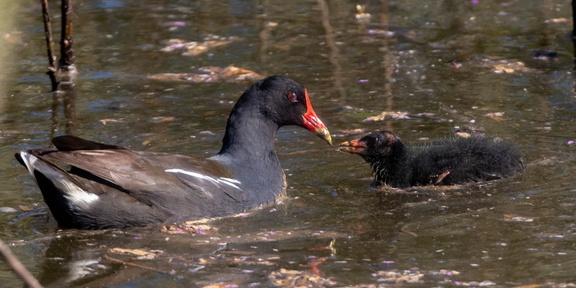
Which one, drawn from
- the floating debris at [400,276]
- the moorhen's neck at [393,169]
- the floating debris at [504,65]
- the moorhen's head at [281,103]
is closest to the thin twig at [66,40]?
the moorhen's head at [281,103]

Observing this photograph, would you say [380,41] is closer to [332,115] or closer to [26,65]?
[332,115]

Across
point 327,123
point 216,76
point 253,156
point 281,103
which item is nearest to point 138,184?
point 253,156

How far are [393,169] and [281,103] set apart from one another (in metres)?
0.89

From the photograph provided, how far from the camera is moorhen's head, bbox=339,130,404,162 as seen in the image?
6.36 meters

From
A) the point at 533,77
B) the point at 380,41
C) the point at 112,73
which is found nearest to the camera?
the point at 533,77

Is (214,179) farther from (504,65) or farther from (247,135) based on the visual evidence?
(504,65)

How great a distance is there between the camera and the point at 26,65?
384 inches

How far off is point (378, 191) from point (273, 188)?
0.79m

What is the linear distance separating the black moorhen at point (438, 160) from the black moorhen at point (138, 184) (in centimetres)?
78

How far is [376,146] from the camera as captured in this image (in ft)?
20.8

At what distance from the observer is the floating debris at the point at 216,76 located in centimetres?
900

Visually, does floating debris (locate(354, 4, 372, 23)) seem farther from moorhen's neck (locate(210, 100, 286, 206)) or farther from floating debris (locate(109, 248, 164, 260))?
floating debris (locate(109, 248, 164, 260))

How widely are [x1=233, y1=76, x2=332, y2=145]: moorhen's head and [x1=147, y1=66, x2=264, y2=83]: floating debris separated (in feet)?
8.60

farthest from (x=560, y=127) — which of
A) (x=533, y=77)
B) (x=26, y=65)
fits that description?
(x=26, y=65)
